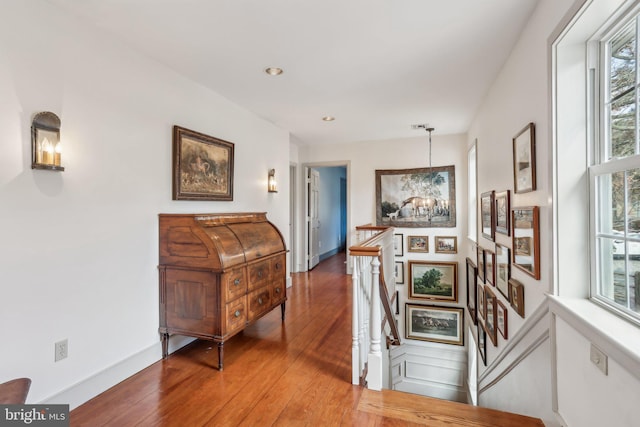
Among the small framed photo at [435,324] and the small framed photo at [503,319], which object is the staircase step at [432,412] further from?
the small framed photo at [435,324]

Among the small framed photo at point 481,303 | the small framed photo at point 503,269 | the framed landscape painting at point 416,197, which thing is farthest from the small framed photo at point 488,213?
the framed landscape painting at point 416,197

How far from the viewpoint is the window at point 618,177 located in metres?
1.31

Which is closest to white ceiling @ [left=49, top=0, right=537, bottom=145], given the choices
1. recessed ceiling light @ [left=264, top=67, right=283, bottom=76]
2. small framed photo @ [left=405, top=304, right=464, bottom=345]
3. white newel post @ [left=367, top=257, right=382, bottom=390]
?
recessed ceiling light @ [left=264, top=67, right=283, bottom=76]

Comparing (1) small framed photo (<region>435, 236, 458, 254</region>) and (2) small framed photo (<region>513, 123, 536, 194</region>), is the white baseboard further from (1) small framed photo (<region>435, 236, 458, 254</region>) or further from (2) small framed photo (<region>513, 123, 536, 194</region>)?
(1) small framed photo (<region>435, 236, 458, 254</region>)

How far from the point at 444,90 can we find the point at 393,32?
139cm

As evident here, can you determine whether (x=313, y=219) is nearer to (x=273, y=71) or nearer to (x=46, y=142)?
(x=273, y=71)

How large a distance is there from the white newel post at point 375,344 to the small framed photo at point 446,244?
365 cm

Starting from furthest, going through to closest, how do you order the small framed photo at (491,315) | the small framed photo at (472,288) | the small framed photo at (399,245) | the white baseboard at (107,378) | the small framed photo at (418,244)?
the small framed photo at (399,245) < the small framed photo at (418,244) < the small framed photo at (472,288) < the small framed photo at (491,315) < the white baseboard at (107,378)

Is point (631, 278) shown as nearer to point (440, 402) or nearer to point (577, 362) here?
point (577, 362)

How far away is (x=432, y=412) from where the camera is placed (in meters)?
1.89

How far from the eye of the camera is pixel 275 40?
91.2 inches

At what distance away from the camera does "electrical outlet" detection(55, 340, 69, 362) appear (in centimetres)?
190

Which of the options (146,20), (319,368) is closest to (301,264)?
(319,368)

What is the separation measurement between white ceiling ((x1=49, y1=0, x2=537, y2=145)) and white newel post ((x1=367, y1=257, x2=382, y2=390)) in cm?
168
